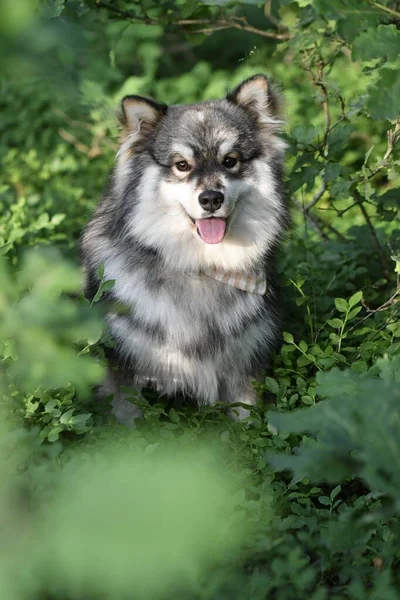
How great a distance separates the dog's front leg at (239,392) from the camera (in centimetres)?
325

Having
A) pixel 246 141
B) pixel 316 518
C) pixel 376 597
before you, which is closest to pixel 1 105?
pixel 246 141

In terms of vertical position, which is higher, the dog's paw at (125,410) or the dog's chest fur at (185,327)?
the dog's chest fur at (185,327)

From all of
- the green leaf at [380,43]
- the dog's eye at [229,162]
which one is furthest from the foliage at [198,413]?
the dog's eye at [229,162]

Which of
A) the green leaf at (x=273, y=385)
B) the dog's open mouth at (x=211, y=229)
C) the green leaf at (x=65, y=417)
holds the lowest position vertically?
the green leaf at (x=273, y=385)

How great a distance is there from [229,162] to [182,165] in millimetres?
193

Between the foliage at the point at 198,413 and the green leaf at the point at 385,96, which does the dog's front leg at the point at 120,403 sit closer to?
the foliage at the point at 198,413

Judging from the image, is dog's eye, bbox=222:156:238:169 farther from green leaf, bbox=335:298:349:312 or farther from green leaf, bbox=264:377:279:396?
green leaf, bbox=264:377:279:396

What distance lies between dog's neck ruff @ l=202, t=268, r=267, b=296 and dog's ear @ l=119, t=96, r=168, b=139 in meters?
0.64

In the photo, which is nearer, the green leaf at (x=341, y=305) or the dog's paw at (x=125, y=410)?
the green leaf at (x=341, y=305)

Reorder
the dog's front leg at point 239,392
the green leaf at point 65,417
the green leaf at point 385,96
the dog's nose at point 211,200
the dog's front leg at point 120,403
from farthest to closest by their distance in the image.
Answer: the dog's front leg at point 239,392 < the dog's front leg at point 120,403 < the dog's nose at point 211,200 < the green leaf at point 65,417 < the green leaf at point 385,96

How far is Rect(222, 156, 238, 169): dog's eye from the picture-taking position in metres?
3.05

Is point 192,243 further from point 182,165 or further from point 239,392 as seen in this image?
point 239,392

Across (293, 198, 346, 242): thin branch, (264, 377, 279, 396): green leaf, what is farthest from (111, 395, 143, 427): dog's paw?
(293, 198, 346, 242): thin branch

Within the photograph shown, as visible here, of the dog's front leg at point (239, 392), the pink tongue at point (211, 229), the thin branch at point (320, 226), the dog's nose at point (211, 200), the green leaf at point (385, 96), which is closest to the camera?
the green leaf at point (385, 96)
